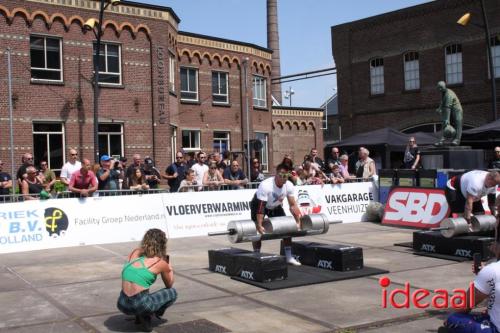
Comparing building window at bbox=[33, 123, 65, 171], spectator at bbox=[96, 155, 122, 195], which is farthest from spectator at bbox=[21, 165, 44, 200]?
building window at bbox=[33, 123, 65, 171]

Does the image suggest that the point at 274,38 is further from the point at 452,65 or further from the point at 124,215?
the point at 124,215

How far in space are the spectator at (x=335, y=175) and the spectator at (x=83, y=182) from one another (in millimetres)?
7047

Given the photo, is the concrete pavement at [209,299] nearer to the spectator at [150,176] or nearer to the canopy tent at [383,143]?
the spectator at [150,176]

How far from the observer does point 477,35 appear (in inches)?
1195

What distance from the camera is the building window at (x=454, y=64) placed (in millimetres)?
31250

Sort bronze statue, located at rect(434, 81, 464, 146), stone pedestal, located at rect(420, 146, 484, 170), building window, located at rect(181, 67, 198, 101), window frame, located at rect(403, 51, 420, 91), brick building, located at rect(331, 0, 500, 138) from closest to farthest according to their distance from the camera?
1. stone pedestal, located at rect(420, 146, 484, 170)
2. bronze statue, located at rect(434, 81, 464, 146)
3. brick building, located at rect(331, 0, 500, 138)
4. building window, located at rect(181, 67, 198, 101)
5. window frame, located at rect(403, 51, 420, 91)

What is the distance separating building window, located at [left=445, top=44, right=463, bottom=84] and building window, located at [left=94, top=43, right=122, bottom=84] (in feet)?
59.6

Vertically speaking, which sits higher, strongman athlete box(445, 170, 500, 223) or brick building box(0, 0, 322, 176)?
brick building box(0, 0, 322, 176)

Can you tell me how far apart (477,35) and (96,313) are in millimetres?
28510

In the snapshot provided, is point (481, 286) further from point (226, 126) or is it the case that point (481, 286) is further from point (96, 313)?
point (226, 126)

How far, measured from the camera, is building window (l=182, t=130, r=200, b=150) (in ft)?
99.9

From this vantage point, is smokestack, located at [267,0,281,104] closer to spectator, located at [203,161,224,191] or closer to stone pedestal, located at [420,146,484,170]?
stone pedestal, located at [420,146,484,170]

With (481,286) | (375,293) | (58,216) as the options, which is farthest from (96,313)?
(58,216)

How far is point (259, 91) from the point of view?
3559cm
